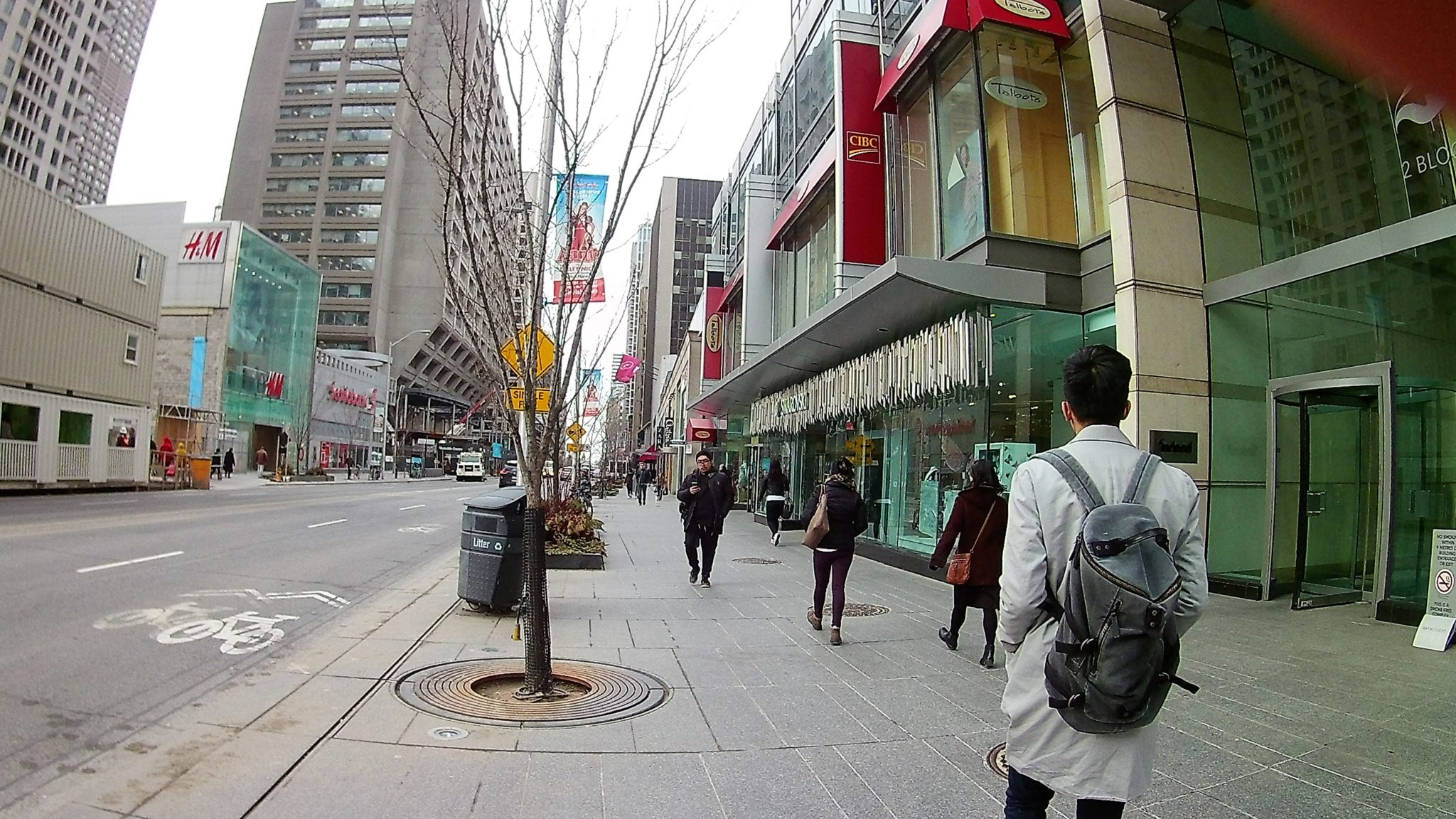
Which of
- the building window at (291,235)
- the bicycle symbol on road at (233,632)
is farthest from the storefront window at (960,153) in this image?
the building window at (291,235)

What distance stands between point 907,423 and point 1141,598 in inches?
490

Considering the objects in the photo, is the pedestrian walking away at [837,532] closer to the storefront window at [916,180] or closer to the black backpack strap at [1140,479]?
the black backpack strap at [1140,479]

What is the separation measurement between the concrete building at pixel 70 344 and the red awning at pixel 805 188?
2049 cm

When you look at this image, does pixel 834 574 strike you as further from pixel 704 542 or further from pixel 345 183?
pixel 345 183

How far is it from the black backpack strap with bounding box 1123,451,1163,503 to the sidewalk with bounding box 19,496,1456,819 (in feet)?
6.47

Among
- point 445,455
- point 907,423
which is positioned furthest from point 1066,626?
point 445,455

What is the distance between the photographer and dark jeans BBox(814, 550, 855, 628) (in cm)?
725

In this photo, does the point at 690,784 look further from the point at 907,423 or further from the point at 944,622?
the point at 907,423

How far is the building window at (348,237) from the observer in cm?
8544

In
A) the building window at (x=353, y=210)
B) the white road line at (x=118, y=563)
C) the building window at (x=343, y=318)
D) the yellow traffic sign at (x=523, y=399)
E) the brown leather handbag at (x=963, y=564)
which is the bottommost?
the white road line at (x=118, y=563)

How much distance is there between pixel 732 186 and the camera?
104 ft

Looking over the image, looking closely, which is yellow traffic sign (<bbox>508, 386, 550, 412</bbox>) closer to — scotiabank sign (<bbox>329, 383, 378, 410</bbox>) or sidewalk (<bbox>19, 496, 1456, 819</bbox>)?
sidewalk (<bbox>19, 496, 1456, 819</bbox>)

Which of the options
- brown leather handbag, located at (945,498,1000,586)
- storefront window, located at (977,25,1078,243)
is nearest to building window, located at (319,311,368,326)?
storefront window, located at (977,25,1078,243)

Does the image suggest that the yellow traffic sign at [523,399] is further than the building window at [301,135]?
No
